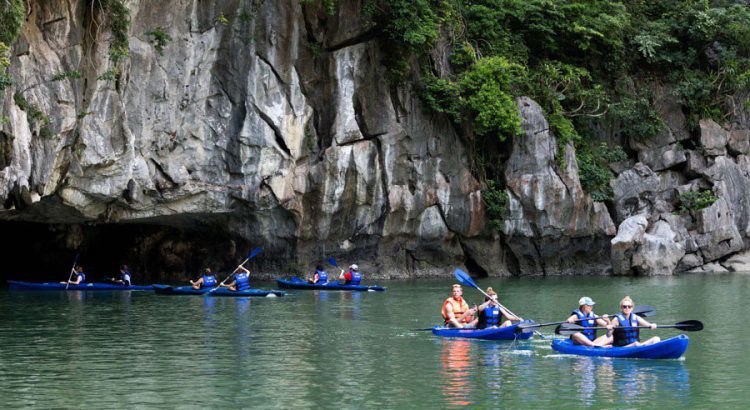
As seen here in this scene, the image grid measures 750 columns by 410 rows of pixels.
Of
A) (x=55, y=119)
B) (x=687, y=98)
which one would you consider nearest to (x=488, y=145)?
(x=687, y=98)

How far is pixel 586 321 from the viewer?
16.9 meters

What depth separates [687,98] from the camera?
40.2 metres

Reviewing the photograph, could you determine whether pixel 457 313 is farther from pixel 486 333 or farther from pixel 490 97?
pixel 490 97

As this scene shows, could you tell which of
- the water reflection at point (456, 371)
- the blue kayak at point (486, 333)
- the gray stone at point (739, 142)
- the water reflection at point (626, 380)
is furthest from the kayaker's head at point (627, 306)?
the gray stone at point (739, 142)

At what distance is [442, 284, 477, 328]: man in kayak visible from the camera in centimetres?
1923

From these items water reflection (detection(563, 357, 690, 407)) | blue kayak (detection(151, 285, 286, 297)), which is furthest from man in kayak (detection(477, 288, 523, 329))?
blue kayak (detection(151, 285, 286, 297))

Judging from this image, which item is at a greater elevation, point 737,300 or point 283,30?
point 283,30

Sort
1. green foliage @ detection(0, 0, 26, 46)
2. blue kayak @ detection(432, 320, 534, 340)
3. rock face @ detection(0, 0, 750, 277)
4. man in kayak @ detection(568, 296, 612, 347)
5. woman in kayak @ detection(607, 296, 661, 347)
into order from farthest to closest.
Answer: rock face @ detection(0, 0, 750, 277) < green foliage @ detection(0, 0, 26, 46) < blue kayak @ detection(432, 320, 534, 340) < man in kayak @ detection(568, 296, 612, 347) < woman in kayak @ detection(607, 296, 661, 347)

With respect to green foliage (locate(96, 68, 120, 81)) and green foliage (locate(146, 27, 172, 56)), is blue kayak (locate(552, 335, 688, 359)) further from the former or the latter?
green foliage (locate(146, 27, 172, 56))

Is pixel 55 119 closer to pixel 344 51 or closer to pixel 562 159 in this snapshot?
pixel 344 51

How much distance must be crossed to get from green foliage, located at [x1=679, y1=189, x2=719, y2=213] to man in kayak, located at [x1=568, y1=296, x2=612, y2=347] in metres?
23.1

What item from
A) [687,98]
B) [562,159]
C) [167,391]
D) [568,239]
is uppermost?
[687,98]

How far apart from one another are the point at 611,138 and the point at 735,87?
5.79 meters

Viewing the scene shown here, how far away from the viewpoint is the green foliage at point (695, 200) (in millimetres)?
38094
